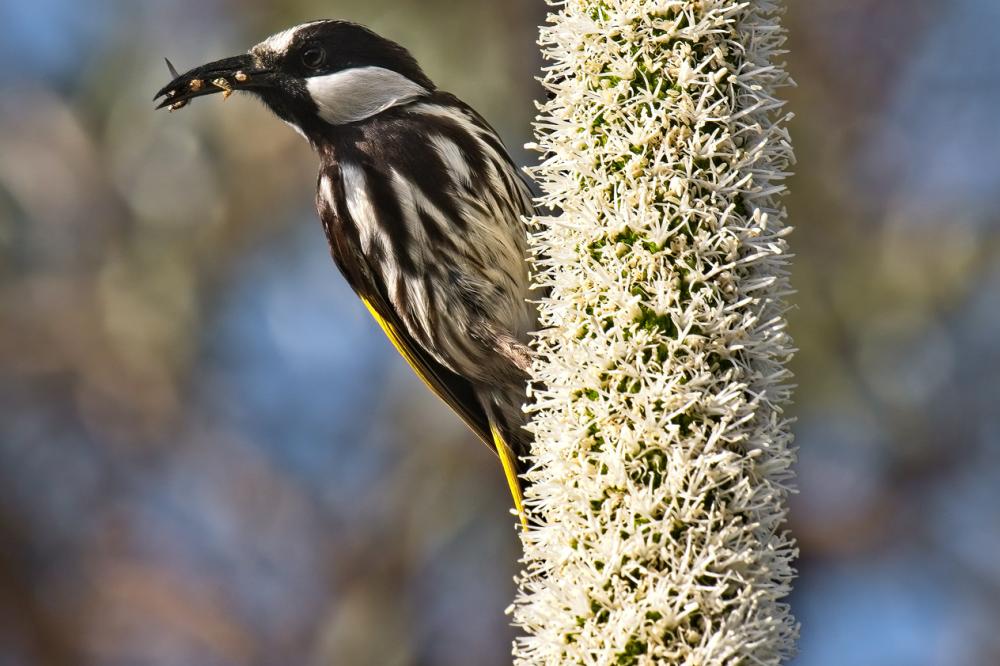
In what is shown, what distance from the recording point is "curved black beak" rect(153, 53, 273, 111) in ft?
10.7

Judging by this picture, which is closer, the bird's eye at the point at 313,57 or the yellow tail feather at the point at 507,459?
the yellow tail feather at the point at 507,459

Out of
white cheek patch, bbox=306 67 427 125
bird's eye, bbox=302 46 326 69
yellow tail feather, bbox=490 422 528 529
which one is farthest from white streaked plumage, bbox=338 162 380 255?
yellow tail feather, bbox=490 422 528 529

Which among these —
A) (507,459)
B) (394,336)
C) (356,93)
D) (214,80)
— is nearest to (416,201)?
(356,93)

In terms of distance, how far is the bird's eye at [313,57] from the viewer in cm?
375

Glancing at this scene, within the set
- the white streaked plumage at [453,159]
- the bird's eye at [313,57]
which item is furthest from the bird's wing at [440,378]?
the bird's eye at [313,57]

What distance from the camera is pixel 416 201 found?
359 centimetres

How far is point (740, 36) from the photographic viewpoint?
215cm

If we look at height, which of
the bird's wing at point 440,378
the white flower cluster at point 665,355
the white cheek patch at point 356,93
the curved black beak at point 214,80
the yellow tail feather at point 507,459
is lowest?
the yellow tail feather at point 507,459

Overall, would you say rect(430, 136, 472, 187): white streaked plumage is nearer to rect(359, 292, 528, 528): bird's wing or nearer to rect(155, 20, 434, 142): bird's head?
rect(155, 20, 434, 142): bird's head

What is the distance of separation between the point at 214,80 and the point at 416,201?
60 cm

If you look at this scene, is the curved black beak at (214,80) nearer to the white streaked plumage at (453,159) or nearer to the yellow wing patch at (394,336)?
the white streaked plumage at (453,159)

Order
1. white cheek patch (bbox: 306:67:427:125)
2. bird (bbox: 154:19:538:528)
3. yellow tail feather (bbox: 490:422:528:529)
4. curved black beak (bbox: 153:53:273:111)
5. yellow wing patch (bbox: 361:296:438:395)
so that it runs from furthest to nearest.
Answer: yellow wing patch (bbox: 361:296:438:395)
white cheek patch (bbox: 306:67:427:125)
bird (bbox: 154:19:538:528)
yellow tail feather (bbox: 490:422:528:529)
curved black beak (bbox: 153:53:273:111)

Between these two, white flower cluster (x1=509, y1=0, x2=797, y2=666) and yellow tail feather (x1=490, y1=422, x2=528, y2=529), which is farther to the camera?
yellow tail feather (x1=490, y1=422, x2=528, y2=529)

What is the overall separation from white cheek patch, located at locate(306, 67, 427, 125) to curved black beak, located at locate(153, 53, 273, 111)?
5.9 inches
